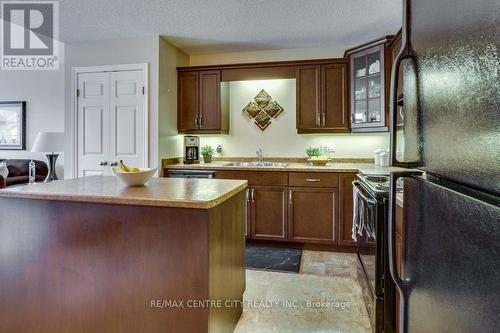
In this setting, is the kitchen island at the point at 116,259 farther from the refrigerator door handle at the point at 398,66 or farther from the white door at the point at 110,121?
the white door at the point at 110,121

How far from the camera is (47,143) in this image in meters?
3.65

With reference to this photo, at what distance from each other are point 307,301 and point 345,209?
1.32 metres

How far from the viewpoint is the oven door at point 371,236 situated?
1759mm

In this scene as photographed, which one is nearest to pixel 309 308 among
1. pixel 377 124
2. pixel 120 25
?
pixel 377 124

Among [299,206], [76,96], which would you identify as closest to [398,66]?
[299,206]

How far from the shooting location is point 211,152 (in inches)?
170

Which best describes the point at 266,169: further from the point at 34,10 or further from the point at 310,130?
the point at 34,10

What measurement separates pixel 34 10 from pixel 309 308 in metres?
3.82

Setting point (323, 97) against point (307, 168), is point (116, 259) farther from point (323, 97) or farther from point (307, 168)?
point (323, 97)

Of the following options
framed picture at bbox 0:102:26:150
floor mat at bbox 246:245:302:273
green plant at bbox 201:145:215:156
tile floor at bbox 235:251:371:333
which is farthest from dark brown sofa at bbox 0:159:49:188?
tile floor at bbox 235:251:371:333

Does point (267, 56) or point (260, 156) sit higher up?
point (267, 56)
